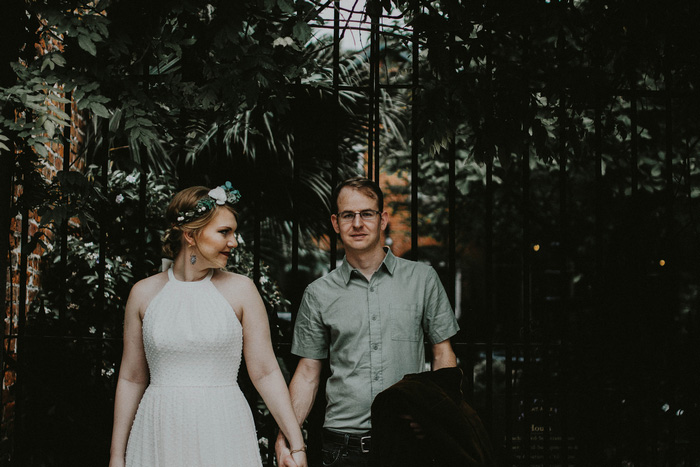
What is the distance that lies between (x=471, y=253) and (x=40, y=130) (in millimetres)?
15314

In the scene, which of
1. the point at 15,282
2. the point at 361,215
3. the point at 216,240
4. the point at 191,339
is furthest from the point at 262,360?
the point at 15,282

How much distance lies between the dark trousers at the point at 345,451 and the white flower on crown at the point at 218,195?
41.2 inches

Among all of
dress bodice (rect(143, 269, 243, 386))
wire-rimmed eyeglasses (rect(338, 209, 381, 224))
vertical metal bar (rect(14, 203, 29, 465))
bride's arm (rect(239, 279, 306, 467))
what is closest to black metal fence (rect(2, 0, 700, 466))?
vertical metal bar (rect(14, 203, 29, 465))

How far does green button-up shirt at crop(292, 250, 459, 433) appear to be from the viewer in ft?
9.17

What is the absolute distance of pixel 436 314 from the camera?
2877 mm

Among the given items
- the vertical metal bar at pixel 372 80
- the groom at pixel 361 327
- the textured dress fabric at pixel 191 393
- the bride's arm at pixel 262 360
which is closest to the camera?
the textured dress fabric at pixel 191 393

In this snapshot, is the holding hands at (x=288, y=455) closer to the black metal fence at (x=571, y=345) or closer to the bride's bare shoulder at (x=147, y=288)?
the black metal fence at (x=571, y=345)

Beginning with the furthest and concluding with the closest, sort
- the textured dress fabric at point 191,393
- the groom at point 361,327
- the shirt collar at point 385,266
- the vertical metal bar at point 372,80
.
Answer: the vertical metal bar at point 372,80, the shirt collar at point 385,266, the groom at point 361,327, the textured dress fabric at point 191,393

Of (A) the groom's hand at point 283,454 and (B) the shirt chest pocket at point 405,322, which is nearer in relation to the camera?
(A) the groom's hand at point 283,454

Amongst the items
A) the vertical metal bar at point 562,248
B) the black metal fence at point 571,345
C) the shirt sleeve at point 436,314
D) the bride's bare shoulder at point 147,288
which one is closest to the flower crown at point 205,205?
the bride's bare shoulder at point 147,288

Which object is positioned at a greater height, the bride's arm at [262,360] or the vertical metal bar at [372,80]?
the vertical metal bar at [372,80]

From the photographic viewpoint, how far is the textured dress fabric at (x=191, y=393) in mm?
2557

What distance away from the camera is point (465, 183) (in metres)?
7.41

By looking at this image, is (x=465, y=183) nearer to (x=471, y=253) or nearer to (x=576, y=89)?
(x=576, y=89)
